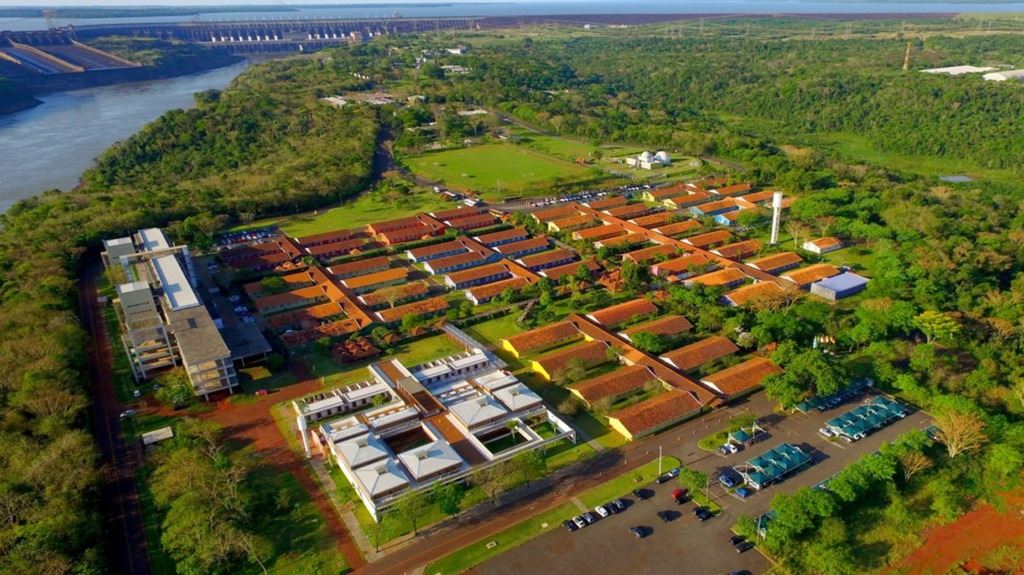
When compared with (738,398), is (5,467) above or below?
above

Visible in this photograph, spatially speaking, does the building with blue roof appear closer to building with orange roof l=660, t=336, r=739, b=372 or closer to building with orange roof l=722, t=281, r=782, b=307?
building with orange roof l=722, t=281, r=782, b=307

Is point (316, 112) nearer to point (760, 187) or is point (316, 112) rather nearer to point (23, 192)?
point (23, 192)

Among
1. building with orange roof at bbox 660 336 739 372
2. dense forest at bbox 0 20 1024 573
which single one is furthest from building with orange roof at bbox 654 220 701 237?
building with orange roof at bbox 660 336 739 372

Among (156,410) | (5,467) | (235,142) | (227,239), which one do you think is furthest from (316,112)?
(5,467)

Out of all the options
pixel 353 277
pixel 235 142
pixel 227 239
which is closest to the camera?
pixel 353 277

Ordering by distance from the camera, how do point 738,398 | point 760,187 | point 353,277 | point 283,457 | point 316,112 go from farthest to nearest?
point 316,112, point 760,187, point 353,277, point 738,398, point 283,457

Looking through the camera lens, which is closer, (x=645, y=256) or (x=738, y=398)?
(x=738, y=398)

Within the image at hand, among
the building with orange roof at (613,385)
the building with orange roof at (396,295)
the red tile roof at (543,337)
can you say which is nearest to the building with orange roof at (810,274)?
the red tile roof at (543,337)

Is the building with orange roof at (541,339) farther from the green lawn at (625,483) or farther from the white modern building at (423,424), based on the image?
the green lawn at (625,483)
